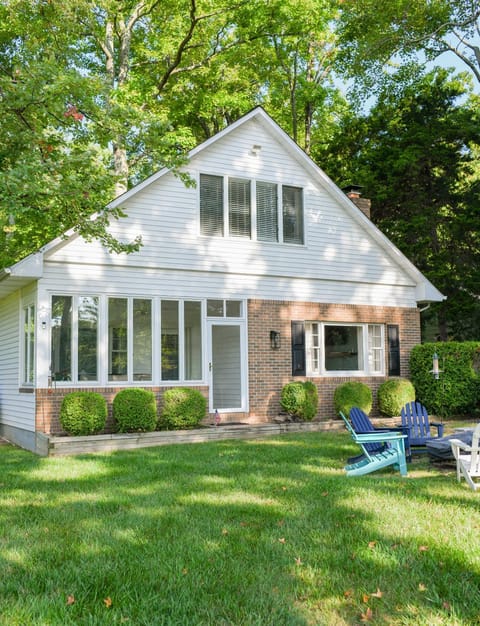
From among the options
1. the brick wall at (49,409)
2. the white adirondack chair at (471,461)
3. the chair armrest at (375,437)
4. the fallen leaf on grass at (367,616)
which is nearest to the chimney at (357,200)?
the brick wall at (49,409)

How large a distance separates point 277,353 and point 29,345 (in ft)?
18.3

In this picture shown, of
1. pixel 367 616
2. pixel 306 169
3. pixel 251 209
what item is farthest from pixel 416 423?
pixel 306 169

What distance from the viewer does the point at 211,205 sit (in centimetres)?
1440

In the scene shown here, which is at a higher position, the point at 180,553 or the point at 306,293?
the point at 306,293

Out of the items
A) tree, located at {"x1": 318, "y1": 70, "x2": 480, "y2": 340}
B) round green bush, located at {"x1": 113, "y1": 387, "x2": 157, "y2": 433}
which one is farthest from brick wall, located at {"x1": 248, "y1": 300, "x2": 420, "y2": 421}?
tree, located at {"x1": 318, "y1": 70, "x2": 480, "y2": 340}

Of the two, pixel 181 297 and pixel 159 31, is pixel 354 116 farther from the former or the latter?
pixel 181 297

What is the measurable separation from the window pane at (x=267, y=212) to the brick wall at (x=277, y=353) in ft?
5.47

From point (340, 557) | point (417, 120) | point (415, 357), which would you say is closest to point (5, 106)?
point (340, 557)

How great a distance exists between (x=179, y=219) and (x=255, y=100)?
16.3 metres

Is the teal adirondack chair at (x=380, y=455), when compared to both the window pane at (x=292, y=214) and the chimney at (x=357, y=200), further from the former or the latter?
the chimney at (x=357, y=200)

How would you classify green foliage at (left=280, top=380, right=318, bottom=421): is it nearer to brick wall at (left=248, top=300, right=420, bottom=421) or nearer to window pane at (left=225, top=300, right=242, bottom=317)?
brick wall at (left=248, top=300, right=420, bottom=421)

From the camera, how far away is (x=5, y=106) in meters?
9.32

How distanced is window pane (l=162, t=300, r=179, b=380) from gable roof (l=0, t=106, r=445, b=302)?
251cm

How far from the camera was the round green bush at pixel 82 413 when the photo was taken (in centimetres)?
1172
